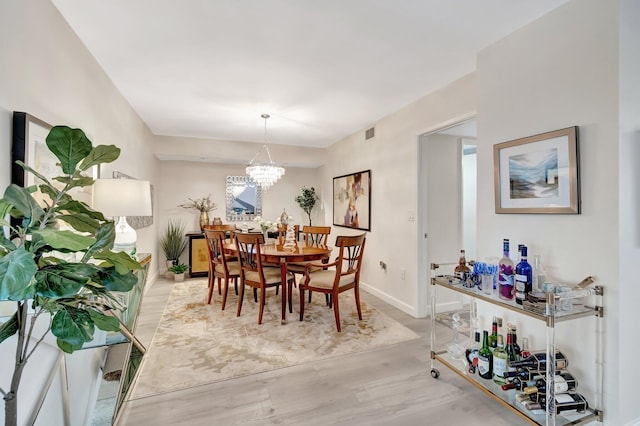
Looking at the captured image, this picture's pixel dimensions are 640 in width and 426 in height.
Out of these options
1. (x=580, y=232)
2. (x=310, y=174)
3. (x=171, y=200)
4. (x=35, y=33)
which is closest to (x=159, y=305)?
(x=171, y=200)

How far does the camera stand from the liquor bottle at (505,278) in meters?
1.77

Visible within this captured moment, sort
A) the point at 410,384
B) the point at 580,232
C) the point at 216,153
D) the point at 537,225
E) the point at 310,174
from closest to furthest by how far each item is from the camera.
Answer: the point at 580,232, the point at 537,225, the point at 410,384, the point at 216,153, the point at 310,174

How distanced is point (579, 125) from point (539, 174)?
334mm

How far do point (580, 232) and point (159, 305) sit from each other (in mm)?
4218

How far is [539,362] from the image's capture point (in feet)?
5.69

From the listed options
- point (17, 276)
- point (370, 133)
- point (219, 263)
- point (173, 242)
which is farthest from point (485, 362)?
point (173, 242)

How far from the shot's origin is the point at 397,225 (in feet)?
12.1

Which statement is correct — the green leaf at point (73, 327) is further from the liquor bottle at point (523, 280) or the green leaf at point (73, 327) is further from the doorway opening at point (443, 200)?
the doorway opening at point (443, 200)

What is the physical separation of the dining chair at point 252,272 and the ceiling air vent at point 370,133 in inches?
86.2

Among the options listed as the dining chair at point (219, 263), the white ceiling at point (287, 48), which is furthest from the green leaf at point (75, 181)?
the dining chair at point (219, 263)

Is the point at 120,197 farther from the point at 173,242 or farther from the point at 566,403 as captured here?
the point at 173,242

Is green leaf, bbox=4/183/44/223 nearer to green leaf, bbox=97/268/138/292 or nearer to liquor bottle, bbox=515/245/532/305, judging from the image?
green leaf, bbox=97/268/138/292

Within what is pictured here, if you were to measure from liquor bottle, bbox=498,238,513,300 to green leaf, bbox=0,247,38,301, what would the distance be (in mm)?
2116

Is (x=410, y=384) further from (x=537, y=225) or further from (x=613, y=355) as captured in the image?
(x=537, y=225)
